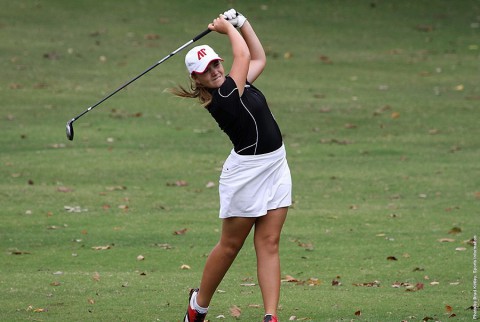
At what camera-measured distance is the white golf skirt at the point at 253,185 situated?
25.7ft

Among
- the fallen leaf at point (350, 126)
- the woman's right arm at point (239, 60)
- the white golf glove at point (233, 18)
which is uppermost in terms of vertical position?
the white golf glove at point (233, 18)

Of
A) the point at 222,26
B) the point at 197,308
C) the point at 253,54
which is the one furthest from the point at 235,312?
the point at 222,26

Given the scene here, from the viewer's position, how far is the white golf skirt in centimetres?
785

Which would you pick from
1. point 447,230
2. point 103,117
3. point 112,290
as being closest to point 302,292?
point 112,290

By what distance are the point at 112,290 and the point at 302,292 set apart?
5.65ft

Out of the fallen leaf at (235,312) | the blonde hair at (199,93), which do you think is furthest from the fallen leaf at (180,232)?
the blonde hair at (199,93)

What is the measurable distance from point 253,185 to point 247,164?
0.16 metres

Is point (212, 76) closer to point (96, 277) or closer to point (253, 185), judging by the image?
point (253, 185)

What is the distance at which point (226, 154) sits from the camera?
18.1 meters

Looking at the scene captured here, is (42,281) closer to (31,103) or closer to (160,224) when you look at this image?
(160,224)

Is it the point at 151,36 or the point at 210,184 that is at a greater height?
the point at 151,36

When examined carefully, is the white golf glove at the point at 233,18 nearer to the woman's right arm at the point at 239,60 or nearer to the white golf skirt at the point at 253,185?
the woman's right arm at the point at 239,60

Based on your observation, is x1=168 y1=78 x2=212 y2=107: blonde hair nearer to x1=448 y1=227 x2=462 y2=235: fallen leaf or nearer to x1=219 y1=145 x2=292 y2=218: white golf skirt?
x1=219 y1=145 x2=292 y2=218: white golf skirt

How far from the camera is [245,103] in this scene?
774 centimetres
